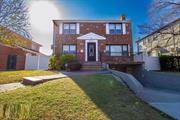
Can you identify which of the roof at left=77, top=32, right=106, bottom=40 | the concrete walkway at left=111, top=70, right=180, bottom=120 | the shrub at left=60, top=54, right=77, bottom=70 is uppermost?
the roof at left=77, top=32, right=106, bottom=40

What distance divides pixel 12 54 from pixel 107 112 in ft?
62.1

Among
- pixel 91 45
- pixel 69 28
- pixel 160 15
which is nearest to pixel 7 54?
pixel 69 28

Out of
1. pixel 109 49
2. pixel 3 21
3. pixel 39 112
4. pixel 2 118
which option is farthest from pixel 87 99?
pixel 109 49

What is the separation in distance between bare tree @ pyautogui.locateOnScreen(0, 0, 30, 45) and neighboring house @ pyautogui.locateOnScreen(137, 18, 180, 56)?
548 inches

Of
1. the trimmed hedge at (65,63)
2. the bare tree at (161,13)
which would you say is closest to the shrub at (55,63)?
the trimmed hedge at (65,63)

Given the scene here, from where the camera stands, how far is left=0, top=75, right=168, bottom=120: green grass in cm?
A: 408

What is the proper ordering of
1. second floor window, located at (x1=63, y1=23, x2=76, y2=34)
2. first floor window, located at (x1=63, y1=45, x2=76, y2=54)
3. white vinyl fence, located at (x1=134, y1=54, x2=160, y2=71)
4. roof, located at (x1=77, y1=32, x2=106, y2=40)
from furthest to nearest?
second floor window, located at (x1=63, y1=23, x2=76, y2=34), first floor window, located at (x1=63, y1=45, x2=76, y2=54), roof, located at (x1=77, y1=32, x2=106, y2=40), white vinyl fence, located at (x1=134, y1=54, x2=160, y2=71)

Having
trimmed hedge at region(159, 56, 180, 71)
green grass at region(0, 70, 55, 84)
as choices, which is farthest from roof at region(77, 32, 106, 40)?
green grass at region(0, 70, 55, 84)

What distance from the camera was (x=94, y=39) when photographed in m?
19.3

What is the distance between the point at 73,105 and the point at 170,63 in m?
16.3

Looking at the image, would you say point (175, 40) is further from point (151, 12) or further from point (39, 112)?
point (39, 112)

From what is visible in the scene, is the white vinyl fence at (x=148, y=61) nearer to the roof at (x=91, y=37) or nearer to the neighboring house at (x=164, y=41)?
the neighboring house at (x=164, y=41)

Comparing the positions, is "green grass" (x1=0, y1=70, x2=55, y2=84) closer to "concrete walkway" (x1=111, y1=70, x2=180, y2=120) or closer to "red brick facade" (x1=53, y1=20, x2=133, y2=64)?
"concrete walkway" (x1=111, y1=70, x2=180, y2=120)

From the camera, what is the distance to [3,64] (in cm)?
1833
